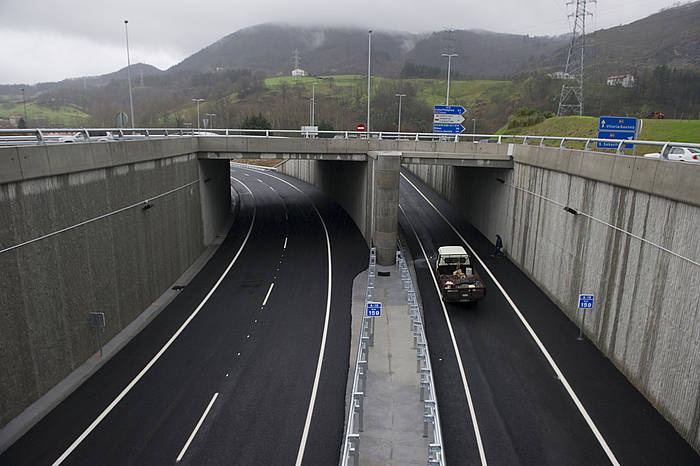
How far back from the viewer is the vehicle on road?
69.5 ft

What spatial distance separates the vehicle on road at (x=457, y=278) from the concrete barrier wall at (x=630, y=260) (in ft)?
12.2

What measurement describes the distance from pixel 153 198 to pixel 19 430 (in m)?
12.2

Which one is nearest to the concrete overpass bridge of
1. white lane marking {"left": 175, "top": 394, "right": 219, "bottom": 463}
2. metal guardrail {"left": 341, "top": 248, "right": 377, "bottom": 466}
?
white lane marking {"left": 175, "top": 394, "right": 219, "bottom": 463}

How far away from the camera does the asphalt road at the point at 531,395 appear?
12.3m

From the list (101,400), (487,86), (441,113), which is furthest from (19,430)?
(487,86)

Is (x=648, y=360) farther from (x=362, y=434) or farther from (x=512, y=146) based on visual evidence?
(x=512, y=146)

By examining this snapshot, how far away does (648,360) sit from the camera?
14.5 metres

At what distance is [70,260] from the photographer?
51.9 ft

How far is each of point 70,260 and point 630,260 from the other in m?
18.4

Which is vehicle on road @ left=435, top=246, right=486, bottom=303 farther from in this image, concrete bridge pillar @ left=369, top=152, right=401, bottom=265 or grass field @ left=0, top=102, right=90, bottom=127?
grass field @ left=0, top=102, right=90, bottom=127

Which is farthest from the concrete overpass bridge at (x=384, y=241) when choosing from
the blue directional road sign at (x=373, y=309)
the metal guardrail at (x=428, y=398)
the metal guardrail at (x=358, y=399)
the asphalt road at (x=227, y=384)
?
the metal guardrail at (x=358, y=399)

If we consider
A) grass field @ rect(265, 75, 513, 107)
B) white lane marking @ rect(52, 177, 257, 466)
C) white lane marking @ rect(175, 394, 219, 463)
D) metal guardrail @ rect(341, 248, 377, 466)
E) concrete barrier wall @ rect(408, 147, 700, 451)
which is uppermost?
grass field @ rect(265, 75, 513, 107)

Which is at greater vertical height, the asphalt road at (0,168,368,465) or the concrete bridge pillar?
the concrete bridge pillar

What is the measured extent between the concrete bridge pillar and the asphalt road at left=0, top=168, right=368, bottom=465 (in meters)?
2.04
